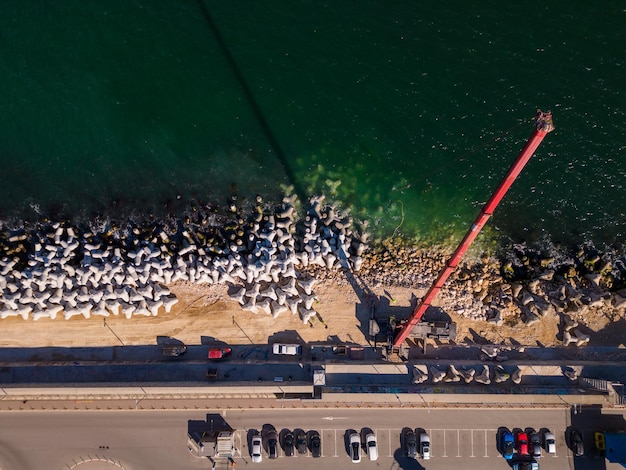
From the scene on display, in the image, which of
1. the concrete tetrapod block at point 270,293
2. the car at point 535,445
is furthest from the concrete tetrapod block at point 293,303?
the car at point 535,445

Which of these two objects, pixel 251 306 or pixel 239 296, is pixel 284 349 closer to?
pixel 251 306

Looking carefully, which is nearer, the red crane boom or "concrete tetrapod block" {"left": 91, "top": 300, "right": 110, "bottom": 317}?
the red crane boom

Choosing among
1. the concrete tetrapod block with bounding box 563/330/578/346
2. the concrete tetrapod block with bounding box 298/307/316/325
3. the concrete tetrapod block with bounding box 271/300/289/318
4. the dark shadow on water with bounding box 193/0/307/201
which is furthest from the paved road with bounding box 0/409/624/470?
the dark shadow on water with bounding box 193/0/307/201

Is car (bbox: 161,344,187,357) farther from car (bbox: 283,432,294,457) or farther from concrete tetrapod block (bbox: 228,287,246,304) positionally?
car (bbox: 283,432,294,457)

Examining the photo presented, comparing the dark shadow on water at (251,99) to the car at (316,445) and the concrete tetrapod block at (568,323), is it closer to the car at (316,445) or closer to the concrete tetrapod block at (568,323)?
the car at (316,445)

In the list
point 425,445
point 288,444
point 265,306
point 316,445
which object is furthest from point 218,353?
point 425,445
